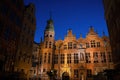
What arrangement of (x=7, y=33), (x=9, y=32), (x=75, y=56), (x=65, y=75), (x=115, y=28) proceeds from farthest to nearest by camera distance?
(x=75, y=56) < (x=65, y=75) < (x=9, y=32) < (x=7, y=33) < (x=115, y=28)

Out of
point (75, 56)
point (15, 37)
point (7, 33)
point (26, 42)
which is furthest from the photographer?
point (75, 56)

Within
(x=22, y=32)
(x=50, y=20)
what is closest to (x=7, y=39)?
(x=22, y=32)

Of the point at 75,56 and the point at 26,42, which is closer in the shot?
the point at 26,42

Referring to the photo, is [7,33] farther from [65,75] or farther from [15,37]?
[65,75]

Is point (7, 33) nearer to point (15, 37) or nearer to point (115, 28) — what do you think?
point (15, 37)

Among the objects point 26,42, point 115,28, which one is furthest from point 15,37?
point 115,28

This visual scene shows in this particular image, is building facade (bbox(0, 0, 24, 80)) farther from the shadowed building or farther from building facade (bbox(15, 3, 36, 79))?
building facade (bbox(15, 3, 36, 79))

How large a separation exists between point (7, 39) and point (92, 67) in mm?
22725

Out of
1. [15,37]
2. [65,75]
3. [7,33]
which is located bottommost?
[65,75]

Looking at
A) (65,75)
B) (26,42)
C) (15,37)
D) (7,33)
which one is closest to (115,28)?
(7,33)

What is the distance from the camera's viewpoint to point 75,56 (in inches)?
1356

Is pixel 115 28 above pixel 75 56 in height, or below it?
above

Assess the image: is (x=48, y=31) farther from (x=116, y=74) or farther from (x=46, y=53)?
(x=116, y=74)

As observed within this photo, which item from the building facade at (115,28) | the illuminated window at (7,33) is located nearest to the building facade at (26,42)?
the illuminated window at (7,33)
